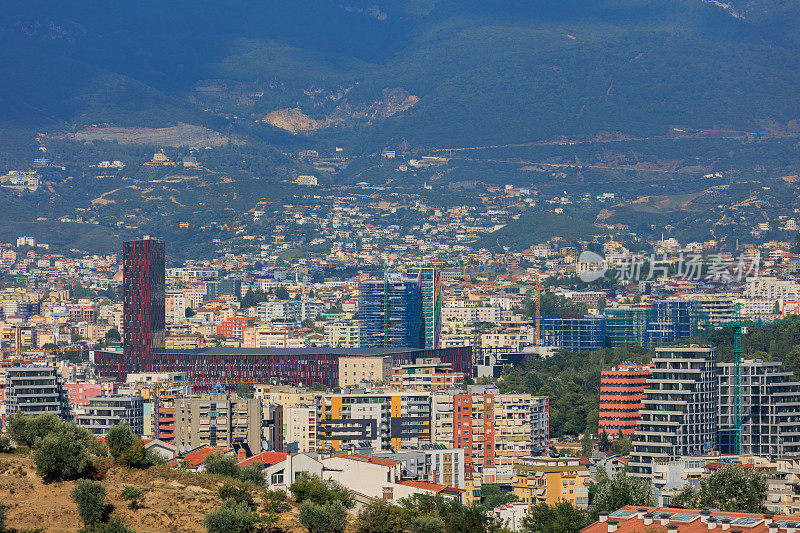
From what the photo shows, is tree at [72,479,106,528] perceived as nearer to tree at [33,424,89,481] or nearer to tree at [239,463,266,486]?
tree at [33,424,89,481]

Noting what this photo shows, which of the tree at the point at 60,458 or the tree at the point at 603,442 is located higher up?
the tree at the point at 60,458

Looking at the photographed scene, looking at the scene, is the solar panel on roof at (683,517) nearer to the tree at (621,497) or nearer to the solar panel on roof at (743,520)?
the solar panel on roof at (743,520)

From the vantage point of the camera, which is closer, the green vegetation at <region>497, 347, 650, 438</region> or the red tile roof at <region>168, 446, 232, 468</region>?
the red tile roof at <region>168, 446, 232, 468</region>

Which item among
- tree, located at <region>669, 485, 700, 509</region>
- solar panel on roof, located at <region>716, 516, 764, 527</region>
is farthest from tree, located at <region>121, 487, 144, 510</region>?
tree, located at <region>669, 485, 700, 509</region>

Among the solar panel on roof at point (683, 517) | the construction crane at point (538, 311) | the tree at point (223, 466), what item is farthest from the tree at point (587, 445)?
the construction crane at point (538, 311)

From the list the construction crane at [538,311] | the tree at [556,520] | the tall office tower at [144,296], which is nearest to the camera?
the tree at [556,520]

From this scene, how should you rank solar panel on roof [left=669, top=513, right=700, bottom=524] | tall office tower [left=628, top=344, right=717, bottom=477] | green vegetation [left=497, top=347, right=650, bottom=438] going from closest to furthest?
solar panel on roof [left=669, top=513, right=700, bottom=524], tall office tower [left=628, top=344, right=717, bottom=477], green vegetation [left=497, top=347, right=650, bottom=438]
